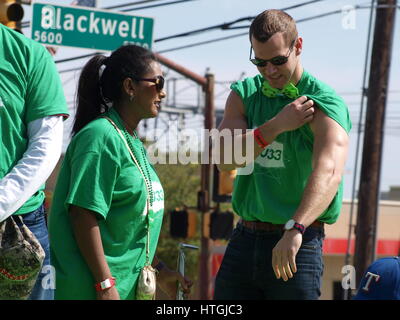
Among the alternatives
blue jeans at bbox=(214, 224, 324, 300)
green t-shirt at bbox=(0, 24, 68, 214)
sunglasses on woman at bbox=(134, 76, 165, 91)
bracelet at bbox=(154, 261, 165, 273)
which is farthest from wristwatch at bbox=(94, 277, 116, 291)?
sunglasses on woman at bbox=(134, 76, 165, 91)

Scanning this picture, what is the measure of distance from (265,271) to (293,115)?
0.76 m

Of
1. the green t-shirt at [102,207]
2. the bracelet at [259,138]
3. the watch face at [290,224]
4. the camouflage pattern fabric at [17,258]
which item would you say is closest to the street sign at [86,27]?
the bracelet at [259,138]

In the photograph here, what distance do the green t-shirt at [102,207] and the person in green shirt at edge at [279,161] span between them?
595mm

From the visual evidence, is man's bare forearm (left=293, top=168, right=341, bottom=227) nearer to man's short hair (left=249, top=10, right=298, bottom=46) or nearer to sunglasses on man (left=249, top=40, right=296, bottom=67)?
sunglasses on man (left=249, top=40, right=296, bottom=67)

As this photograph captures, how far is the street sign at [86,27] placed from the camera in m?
9.62

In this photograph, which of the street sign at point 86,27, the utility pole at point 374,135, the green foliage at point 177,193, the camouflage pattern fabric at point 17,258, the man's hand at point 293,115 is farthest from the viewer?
the green foliage at point 177,193

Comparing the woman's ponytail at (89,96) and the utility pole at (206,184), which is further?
the utility pole at (206,184)

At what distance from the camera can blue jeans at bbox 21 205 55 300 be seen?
10.8 ft

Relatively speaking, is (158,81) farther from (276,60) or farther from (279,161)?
(279,161)

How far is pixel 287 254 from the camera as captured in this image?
346 cm

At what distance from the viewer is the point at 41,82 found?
3346 millimetres

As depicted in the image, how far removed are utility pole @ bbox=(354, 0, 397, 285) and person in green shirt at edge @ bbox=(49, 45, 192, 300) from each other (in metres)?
9.23

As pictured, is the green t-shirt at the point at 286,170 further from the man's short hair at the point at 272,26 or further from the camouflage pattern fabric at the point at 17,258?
the camouflage pattern fabric at the point at 17,258

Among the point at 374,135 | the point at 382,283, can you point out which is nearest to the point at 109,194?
the point at 382,283
